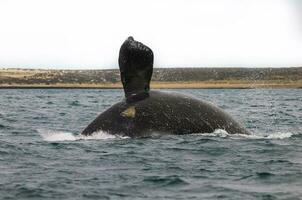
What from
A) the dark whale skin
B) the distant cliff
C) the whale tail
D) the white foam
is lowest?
the distant cliff

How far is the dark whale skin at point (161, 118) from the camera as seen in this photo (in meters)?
16.6

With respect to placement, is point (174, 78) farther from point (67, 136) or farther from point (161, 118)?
point (161, 118)

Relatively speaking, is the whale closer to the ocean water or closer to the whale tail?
the whale tail

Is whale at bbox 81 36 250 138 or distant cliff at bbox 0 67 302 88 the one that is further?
distant cliff at bbox 0 67 302 88

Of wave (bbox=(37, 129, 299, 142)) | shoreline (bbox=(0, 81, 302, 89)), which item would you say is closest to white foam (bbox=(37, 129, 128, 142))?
wave (bbox=(37, 129, 299, 142))

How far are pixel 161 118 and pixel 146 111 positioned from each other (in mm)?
426

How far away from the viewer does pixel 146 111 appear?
1669cm

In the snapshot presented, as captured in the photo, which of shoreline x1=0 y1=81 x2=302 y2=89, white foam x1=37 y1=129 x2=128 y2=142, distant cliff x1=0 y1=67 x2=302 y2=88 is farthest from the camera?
distant cliff x1=0 y1=67 x2=302 y2=88

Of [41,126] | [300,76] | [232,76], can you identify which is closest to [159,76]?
[232,76]

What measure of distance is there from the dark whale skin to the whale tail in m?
0.51

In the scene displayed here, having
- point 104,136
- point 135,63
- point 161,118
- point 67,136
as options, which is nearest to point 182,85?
point 67,136

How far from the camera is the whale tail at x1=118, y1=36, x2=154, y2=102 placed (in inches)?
650

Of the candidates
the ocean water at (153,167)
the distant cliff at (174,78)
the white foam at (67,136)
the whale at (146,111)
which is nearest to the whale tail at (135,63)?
the whale at (146,111)

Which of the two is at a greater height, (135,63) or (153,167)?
(135,63)
